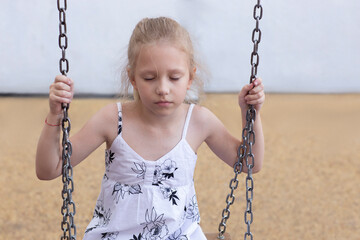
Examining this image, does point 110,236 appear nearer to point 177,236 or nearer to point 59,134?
point 177,236

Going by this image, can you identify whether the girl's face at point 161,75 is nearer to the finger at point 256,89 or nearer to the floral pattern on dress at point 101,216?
the finger at point 256,89

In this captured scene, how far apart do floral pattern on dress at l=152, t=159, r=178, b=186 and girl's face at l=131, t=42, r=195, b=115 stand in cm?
17

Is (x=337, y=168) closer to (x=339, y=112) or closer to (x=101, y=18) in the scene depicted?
(x=339, y=112)

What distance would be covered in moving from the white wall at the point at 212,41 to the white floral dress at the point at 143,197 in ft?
12.2

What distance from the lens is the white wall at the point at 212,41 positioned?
17.7ft

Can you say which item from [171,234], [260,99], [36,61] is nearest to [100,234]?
[171,234]

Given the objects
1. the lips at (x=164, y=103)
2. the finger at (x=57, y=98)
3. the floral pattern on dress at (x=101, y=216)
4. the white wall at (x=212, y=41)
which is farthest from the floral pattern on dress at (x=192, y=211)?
the white wall at (x=212, y=41)

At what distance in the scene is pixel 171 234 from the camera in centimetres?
147

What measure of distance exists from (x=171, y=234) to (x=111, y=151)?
0.92 ft

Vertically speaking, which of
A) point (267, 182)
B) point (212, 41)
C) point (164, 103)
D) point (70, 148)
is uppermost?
point (212, 41)

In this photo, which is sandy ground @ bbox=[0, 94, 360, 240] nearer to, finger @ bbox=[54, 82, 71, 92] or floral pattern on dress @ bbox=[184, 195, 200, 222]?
floral pattern on dress @ bbox=[184, 195, 200, 222]

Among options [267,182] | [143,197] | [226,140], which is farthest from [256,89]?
[267,182]

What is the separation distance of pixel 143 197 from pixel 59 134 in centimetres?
28

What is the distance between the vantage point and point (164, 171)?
4.83ft
